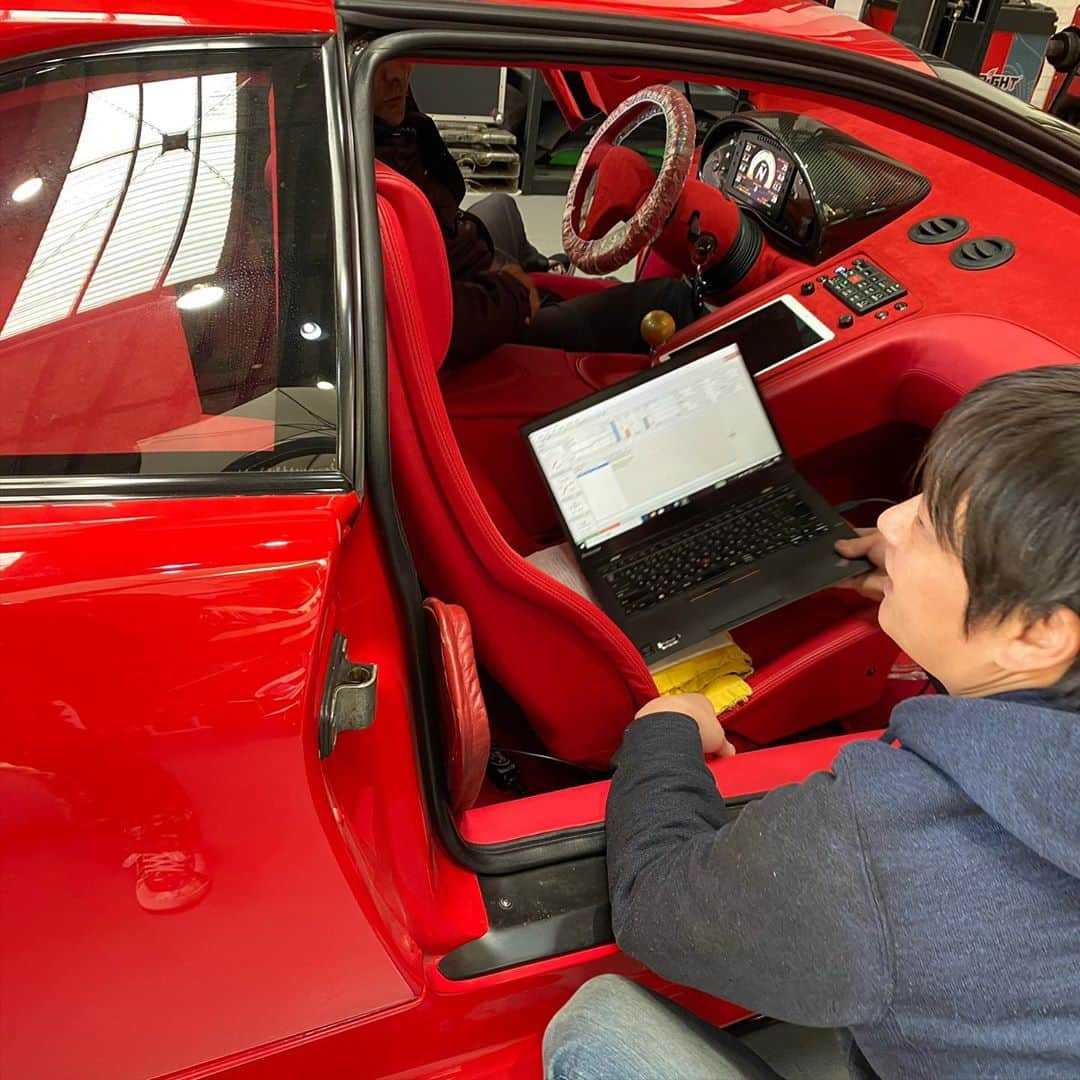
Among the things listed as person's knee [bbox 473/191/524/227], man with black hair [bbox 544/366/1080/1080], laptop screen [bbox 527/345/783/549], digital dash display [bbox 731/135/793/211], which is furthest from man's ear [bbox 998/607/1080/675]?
person's knee [bbox 473/191/524/227]

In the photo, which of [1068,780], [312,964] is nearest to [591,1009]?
[312,964]

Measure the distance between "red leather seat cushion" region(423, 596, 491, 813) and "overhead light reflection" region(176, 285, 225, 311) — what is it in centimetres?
33

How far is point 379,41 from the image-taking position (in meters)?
0.81

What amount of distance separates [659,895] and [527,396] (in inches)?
38.2

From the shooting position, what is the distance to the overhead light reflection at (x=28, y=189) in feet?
2.54

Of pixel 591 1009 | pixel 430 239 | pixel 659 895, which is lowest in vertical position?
pixel 591 1009

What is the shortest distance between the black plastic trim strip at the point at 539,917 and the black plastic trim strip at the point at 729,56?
77 cm

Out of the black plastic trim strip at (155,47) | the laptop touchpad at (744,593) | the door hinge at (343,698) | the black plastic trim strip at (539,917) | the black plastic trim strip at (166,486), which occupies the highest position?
the black plastic trim strip at (155,47)

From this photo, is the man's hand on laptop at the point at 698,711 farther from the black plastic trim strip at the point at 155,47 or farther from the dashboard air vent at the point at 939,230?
the dashboard air vent at the point at 939,230

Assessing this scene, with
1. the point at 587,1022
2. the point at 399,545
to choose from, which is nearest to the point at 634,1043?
the point at 587,1022

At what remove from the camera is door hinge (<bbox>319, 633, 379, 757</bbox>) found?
0.63 metres

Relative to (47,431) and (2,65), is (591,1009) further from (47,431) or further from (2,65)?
(2,65)

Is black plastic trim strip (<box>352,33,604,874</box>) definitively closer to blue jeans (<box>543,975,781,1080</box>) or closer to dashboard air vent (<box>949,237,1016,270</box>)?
blue jeans (<box>543,975,781,1080</box>)

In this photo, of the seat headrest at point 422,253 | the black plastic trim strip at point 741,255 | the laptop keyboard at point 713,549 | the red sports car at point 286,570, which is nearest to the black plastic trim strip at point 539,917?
the red sports car at point 286,570
